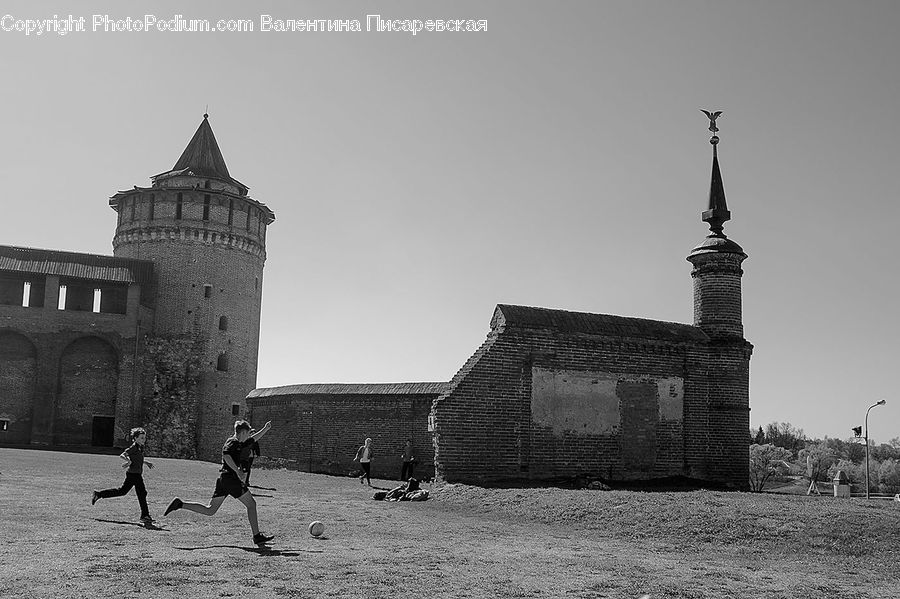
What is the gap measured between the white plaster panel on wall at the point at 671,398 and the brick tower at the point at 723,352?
760 mm

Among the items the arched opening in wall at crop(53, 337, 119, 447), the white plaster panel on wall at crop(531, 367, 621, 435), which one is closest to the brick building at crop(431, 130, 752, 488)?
the white plaster panel on wall at crop(531, 367, 621, 435)

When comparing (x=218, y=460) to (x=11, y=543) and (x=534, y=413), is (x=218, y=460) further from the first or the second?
(x=11, y=543)

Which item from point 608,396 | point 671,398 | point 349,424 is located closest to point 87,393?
point 349,424

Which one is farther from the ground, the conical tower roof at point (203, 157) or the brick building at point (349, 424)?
the conical tower roof at point (203, 157)

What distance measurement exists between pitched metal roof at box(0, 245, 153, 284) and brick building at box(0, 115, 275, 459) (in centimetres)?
5

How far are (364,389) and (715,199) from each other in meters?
11.7

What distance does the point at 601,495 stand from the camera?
14938 millimetres

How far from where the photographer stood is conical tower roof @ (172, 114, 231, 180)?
4994 cm

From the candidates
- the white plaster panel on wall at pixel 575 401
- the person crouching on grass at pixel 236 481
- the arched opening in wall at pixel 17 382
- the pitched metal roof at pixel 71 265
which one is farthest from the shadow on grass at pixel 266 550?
the pitched metal roof at pixel 71 265

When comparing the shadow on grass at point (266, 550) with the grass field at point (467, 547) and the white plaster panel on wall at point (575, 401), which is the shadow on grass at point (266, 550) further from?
the white plaster panel on wall at point (575, 401)

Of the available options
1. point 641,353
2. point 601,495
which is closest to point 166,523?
point 601,495

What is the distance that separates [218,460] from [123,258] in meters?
12.0

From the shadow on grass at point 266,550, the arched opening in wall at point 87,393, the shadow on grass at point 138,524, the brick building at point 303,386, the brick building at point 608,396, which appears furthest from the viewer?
the arched opening in wall at point 87,393

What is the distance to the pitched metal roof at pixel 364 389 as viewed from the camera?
2517 cm
